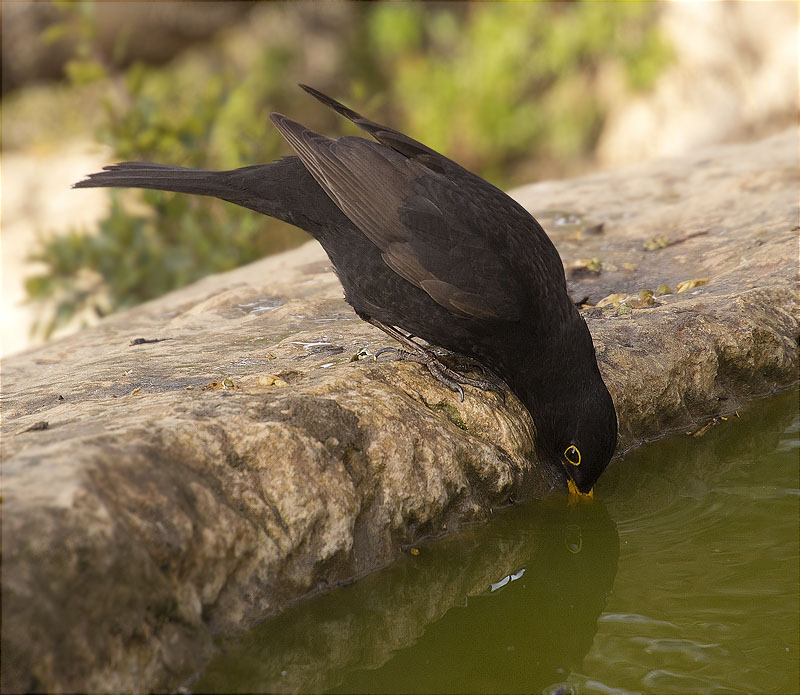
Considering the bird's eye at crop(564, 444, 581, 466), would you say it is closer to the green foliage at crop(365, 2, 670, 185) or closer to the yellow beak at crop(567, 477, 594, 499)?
the yellow beak at crop(567, 477, 594, 499)

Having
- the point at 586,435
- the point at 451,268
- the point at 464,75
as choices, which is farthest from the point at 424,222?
the point at 464,75

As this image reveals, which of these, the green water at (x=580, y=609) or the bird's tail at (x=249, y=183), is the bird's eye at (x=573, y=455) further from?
the bird's tail at (x=249, y=183)

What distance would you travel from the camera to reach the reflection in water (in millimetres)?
2408

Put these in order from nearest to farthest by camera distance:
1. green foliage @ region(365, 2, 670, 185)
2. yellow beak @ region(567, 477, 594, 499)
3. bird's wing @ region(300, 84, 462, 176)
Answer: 1. yellow beak @ region(567, 477, 594, 499)
2. bird's wing @ region(300, 84, 462, 176)
3. green foliage @ region(365, 2, 670, 185)

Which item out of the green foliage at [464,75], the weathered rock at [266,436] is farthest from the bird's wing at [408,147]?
the green foliage at [464,75]

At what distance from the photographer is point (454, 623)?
2676 millimetres

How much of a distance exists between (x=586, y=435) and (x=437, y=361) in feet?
2.16

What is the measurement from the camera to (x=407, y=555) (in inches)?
116

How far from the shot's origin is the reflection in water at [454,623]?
2408mm

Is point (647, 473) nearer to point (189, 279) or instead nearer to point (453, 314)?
point (453, 314)

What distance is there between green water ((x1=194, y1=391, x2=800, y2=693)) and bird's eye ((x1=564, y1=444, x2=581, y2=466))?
187mm

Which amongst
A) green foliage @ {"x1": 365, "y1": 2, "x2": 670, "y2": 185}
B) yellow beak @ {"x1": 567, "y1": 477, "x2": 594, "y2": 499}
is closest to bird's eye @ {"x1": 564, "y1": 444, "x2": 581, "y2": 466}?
yellow beak @ {"x1": 567, "y1": 477, "x2": 594, "y2": 499}

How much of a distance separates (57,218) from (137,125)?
2859 mm

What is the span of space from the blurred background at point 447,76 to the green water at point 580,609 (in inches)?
285
